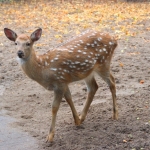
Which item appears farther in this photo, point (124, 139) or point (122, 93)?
point (122, 93)

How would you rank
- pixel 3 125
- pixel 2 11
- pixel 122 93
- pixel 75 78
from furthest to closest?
1. pixel 2 11
2. pixel 122 93
3. pixel 3 125
4. pixel 75 78

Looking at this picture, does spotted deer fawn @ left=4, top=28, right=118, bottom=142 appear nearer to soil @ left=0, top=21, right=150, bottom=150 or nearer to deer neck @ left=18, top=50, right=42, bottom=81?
deer neck @ left=18, top=50, right=42, bottom=81

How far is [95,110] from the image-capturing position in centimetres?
647

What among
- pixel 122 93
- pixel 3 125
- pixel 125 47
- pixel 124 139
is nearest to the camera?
pixel 124 139

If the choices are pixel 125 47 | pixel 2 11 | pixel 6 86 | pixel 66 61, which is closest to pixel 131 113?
pixel 66 61

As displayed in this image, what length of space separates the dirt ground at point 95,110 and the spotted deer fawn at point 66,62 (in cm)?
25

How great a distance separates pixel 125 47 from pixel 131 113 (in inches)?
176

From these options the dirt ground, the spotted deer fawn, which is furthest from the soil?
the spotted deer fawn

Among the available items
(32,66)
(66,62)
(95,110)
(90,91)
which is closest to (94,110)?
(95,110)

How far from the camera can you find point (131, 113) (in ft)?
20.2

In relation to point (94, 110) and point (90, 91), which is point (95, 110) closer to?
point (94, 110)

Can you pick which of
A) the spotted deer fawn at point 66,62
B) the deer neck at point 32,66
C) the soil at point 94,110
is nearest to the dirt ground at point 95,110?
the soil at point 94,110

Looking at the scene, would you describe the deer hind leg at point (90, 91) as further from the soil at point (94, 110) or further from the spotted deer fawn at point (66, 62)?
the soil at point (94, 110)

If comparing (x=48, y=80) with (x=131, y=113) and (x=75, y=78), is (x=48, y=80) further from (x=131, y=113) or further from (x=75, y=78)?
(x=131, y=113)
